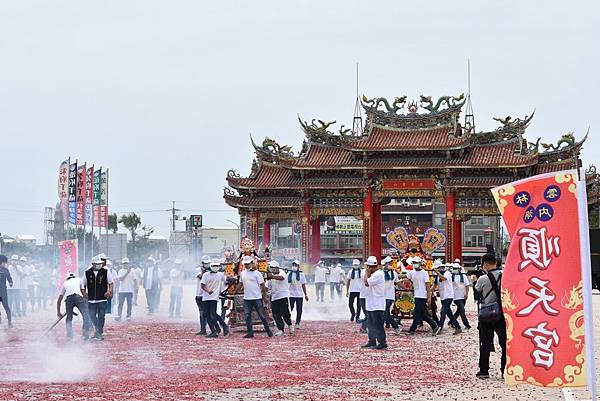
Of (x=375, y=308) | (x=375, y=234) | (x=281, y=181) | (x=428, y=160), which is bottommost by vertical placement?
(x=375, y=308)

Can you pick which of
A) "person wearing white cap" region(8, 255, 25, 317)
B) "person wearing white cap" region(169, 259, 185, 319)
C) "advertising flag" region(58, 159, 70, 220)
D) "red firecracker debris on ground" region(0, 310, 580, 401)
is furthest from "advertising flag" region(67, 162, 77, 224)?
"red firecracker debris on ground" region(0, 310, 580, 401)

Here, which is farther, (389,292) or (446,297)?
(446,297)

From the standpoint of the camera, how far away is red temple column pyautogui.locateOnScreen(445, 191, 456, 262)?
4606 centimetres

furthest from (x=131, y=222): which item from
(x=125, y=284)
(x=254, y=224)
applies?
(x=125, y=284)

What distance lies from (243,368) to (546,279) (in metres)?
6.48

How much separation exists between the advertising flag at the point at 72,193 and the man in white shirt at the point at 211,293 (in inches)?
760

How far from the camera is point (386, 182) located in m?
48.6

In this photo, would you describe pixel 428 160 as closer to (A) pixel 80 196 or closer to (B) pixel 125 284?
(A) pixel 80 196

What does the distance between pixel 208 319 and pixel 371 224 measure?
92.3 ft

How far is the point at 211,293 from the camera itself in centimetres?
2084

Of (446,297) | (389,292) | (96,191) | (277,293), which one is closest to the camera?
(389,292)

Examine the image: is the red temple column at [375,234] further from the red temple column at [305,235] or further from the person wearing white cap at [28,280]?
the person wearing white cap at [28,280]

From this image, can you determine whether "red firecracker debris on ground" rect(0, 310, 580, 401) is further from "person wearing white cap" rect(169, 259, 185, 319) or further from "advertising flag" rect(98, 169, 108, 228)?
"advertising flag" rect(98, 169, 108, 228)

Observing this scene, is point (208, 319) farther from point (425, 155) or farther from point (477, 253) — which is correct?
point (477, 253)
